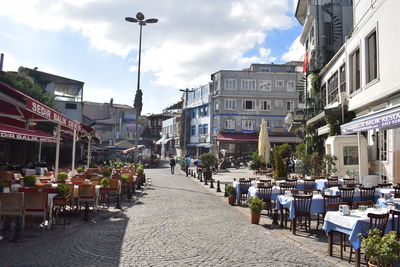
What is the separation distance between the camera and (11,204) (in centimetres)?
775

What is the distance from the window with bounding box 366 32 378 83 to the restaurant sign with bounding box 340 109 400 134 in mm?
4923

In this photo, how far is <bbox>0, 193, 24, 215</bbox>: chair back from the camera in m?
7.71

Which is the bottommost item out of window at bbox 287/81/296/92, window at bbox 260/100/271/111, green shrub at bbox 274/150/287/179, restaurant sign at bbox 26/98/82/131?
green shrub at bbox 274/150/287/179

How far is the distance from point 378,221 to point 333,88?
19.0m

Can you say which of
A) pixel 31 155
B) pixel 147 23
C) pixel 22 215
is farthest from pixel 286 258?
pixel 31 155

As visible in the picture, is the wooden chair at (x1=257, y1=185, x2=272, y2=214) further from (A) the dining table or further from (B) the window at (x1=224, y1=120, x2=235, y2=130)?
(B) the window at (x1=224, y1=120, x2=235, y2=130)

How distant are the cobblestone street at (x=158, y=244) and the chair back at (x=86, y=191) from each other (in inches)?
28.6

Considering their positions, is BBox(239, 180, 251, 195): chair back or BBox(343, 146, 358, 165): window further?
BBox(343, 146, 358, 165): window

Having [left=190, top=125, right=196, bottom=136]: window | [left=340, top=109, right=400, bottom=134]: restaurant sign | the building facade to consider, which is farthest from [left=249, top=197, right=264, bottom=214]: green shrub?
[left=190, top=125, right=196, bottom=136]: window

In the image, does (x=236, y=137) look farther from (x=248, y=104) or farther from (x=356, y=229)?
(x=356, y=229)

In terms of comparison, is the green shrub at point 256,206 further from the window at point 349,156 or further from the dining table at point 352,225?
the window at point 349,156

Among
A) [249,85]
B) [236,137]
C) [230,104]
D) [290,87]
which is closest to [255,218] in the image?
[236,137]

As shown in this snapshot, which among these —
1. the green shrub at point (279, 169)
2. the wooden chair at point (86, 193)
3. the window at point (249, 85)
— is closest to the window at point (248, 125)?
the window at point (249, 85)

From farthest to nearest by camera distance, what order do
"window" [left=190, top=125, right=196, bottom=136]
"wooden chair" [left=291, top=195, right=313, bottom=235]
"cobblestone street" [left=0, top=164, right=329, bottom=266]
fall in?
"window" [left=190, top=125, right=196, bottom=136]
"wooden chair" [left=291, top=195, right=313, bottom=235]
"cobblestone street" [left=0, top=164, right=329, bottom=266]
